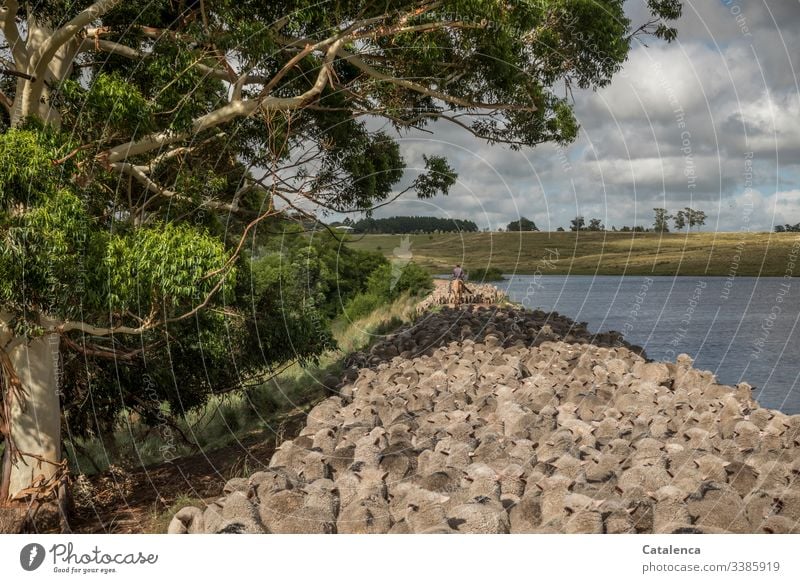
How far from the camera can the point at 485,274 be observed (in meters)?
25.3

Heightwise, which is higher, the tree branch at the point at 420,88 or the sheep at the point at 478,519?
the tree branch at the point at 420,88

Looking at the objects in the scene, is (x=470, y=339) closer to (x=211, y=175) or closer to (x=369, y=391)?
(x=369, y=391)

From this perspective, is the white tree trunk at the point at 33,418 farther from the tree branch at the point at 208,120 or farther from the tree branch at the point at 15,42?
the tree branch at the point at 15,42

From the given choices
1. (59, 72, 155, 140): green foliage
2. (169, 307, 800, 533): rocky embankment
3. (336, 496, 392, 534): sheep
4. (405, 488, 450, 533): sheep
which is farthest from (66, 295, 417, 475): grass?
(405, 488, 450, 533): sheep

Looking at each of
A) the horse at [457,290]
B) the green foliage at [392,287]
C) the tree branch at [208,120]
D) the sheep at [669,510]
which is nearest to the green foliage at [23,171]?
the tree branch at [208,120]

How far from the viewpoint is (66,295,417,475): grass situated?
12195 millimetres

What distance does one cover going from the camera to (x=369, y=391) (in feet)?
32.0

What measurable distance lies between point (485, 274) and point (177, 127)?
17482 mm

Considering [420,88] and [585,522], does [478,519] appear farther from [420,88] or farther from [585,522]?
[420,88]

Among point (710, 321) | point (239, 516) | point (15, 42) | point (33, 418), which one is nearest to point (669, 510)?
point (239, 516)

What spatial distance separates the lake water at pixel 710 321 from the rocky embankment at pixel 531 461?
9.34 ft

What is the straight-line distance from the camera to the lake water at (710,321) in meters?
13.3

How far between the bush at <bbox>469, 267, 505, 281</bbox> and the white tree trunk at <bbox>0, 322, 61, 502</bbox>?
57.9 ft

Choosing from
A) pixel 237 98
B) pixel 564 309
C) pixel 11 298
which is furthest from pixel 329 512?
pixel 564 309
